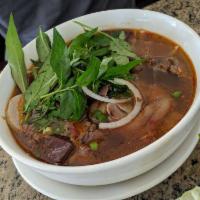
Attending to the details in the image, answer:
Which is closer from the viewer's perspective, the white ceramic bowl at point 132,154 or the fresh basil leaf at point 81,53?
the white ceramic bowl at point 132,154

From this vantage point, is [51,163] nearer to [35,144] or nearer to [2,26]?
[35,144]

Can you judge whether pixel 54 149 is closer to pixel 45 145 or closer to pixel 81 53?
pixel 45 145

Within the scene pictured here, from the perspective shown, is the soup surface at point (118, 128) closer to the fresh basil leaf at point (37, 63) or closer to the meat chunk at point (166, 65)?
the meat chunk at point (166, 65)

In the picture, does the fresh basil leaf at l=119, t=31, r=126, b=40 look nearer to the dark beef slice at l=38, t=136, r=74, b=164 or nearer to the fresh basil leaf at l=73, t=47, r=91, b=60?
the fresh basil leaf at l=73, t=47, r=91, b=60

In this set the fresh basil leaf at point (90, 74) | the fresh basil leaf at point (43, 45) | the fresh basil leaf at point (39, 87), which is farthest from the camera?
the fresh basil leaf at point (43, 45)

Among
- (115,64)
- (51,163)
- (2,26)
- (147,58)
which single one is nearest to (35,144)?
(51,163)

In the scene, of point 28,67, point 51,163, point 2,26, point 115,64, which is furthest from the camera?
point 2,26

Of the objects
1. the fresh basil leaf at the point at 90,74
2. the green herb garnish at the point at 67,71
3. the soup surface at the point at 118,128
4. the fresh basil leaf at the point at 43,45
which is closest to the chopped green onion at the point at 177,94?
the soup surface at the point at 118,128

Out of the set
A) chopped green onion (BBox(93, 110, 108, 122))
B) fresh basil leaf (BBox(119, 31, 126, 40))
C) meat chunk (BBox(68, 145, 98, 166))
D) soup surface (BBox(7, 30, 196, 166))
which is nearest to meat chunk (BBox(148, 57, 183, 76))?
soup surface (BBox(7, 30, 196, 166))
